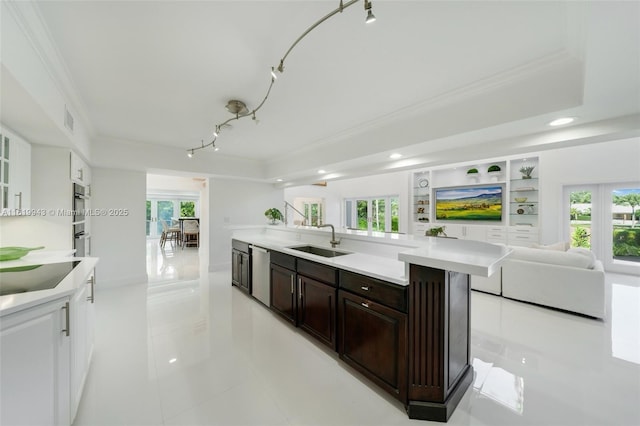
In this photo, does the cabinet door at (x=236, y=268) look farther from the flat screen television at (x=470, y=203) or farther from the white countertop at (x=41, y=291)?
the flat screen television at (x=470, y=203)

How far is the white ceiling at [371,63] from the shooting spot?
146 centimetres

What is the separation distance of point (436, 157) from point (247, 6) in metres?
3.04

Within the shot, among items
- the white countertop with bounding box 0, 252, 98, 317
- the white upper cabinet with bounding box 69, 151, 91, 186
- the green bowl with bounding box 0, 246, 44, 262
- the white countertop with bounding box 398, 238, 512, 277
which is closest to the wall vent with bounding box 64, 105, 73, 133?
the white upper cabinet with bounding box 69, 151, 91, 186

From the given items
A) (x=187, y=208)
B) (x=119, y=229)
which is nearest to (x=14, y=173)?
(x=119, y=229)

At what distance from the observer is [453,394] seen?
1626mm

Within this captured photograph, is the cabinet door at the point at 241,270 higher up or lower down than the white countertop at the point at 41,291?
lower down

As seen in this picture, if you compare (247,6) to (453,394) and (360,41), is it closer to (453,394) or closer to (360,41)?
(360,41)

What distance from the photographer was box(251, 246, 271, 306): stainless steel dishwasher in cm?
319

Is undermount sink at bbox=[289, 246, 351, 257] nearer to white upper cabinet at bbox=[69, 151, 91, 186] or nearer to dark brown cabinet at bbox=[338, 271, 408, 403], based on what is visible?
dark brown cabinet at bbox=[338, 271, 408, 403]

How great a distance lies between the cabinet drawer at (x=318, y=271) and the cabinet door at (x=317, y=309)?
5 cm

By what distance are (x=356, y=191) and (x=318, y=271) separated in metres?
7.56

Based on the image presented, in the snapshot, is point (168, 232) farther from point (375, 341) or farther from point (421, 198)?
point (375, 341)

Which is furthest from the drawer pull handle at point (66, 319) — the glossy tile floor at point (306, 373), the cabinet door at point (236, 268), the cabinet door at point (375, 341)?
the cabinet door at point (236, 268)

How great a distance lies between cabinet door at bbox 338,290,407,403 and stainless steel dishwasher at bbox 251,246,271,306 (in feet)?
4.67
